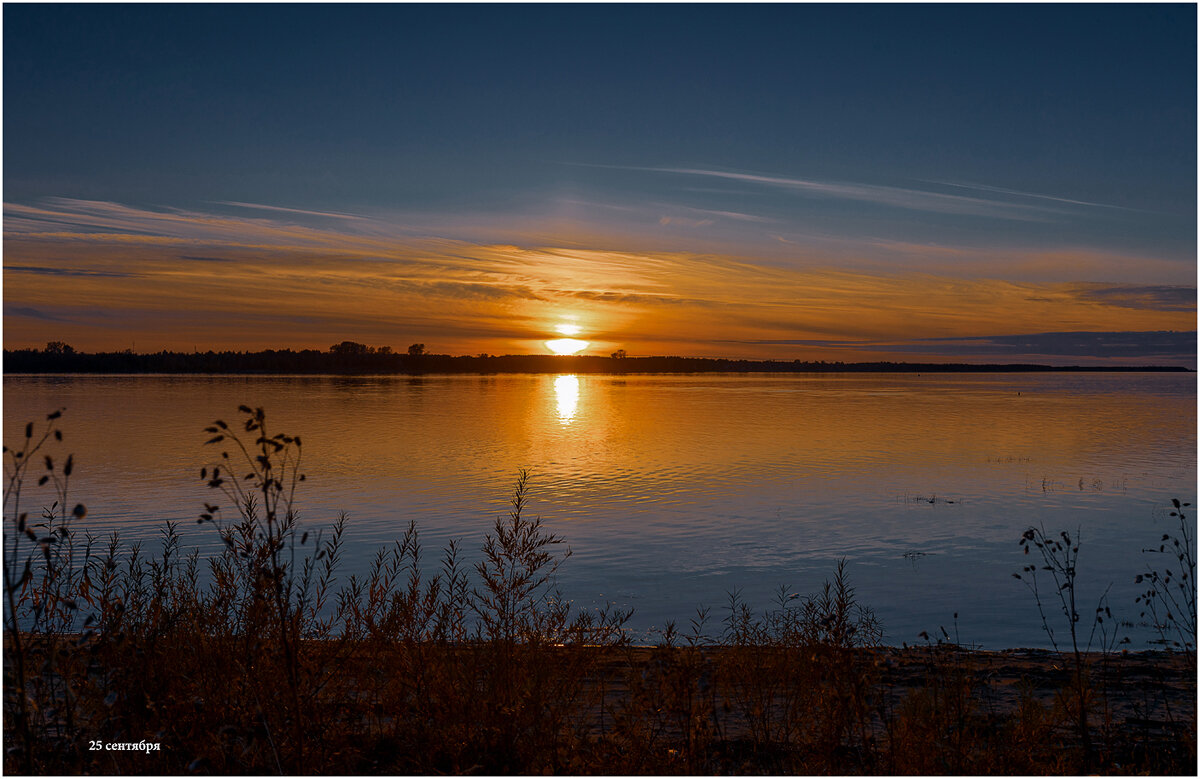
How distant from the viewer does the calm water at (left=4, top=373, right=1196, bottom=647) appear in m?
14.6

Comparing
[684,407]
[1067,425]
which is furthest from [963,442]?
[684,407]

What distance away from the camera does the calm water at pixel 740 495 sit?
48.0 feet

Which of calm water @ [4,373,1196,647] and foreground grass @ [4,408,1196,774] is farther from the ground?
foreground grass @ [4,408,1196,774]

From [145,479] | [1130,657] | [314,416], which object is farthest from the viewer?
[314,416]

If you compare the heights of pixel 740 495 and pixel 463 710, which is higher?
pixel 463 710

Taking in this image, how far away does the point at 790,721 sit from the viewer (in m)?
6.97

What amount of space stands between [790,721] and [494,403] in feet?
200

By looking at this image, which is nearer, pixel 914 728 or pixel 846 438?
pixel 914 728

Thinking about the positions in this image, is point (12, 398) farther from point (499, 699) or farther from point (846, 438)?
point (499, 699)

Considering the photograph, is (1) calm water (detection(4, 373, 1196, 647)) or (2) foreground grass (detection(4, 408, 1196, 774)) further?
(1) calm water (detection(4, 373, 1196, 647))

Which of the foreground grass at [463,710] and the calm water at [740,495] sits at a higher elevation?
the foreground grass at [463,710]

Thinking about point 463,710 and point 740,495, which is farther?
point 740,495

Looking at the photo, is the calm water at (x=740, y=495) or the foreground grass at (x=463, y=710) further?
the calm water at (x=740, y=495)

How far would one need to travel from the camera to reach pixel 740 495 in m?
23.2
